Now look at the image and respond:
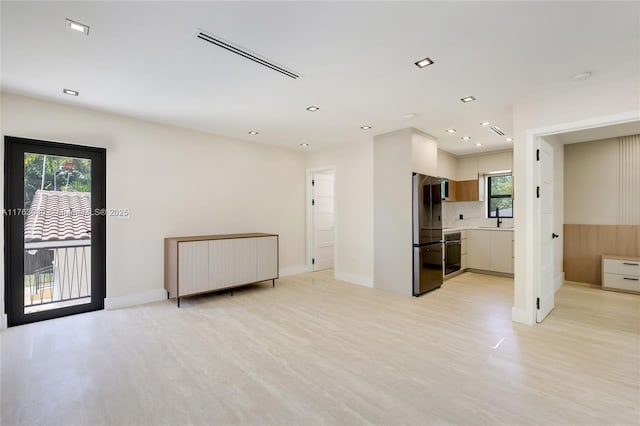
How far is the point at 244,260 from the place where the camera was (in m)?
4.62

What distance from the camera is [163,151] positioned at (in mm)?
4324

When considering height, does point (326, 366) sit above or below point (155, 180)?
below

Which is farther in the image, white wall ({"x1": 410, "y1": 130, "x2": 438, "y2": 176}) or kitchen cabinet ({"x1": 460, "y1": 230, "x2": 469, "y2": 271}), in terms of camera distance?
kitchen cabinet ({"x1": 460, "y1": 230, "x2": 469, "y2": 271})

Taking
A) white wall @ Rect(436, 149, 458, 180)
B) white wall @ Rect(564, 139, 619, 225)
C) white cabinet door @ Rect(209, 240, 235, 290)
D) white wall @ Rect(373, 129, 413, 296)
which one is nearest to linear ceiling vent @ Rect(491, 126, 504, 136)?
Result: white wall @ Rect(373, 129, 413, 296)

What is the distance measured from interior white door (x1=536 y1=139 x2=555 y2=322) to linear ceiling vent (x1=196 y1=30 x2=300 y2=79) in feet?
9.62

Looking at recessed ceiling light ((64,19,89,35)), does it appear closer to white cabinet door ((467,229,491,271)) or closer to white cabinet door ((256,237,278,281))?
white cabinet door ((256,237,278,281))

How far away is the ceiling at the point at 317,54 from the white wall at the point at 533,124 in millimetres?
144

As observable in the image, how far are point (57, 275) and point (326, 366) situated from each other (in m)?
3.52

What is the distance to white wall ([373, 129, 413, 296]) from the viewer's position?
14.8ft

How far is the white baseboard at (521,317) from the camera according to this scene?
128 inches

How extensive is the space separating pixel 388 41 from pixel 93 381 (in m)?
3.37

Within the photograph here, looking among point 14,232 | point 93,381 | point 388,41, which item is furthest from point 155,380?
point 388,41

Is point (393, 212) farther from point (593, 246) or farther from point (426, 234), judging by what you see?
point (593, 246)

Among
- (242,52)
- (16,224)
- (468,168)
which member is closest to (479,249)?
(468,168)
